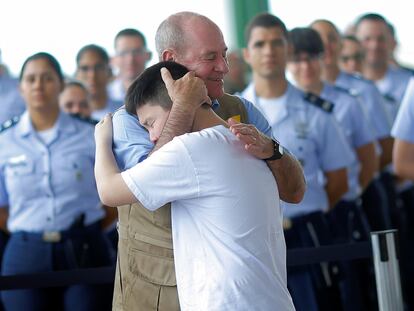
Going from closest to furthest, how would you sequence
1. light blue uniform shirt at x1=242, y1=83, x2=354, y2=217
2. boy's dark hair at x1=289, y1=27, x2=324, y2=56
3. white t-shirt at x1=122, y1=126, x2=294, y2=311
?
1. white t-shirt at x1=122, y1=126, x2=294, y2=311
2. light blue uniform shirt at x1=242, y1=83, x2=354, y2=217
3. boy's dark hair at x1=289, y1=27, x2=324, y2=56

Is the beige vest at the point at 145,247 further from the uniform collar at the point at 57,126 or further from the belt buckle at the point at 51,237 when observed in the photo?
the uniform collar at the point at 57,126

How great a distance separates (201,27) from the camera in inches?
129

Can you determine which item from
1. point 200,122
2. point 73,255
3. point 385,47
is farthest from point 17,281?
point 385,47

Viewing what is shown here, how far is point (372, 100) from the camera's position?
7.59 metres

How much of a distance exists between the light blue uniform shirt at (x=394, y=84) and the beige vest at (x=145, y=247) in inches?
207

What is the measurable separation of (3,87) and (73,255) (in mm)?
2082

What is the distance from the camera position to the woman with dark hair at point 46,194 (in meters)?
5.43

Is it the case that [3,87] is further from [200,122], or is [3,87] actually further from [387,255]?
[200,122]

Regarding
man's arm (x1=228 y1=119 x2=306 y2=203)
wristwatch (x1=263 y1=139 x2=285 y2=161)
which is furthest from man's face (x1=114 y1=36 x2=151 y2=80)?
wristwatch (x1=263 y1=139 x2=285 y2=161)

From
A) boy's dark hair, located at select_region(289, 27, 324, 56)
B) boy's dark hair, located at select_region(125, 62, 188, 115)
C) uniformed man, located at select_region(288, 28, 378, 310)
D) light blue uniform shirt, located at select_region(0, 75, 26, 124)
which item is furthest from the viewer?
light blue uniform shirt, located at select_region(0, 75, 26, 124)

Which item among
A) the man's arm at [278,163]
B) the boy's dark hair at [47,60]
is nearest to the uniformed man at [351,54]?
the boy's dark hair at [47,60]

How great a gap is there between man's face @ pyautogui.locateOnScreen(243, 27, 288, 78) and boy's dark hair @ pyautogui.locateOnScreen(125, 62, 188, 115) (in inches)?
110

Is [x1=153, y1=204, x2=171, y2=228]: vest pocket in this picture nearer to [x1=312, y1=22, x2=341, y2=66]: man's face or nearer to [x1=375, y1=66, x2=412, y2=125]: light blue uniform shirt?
[x1=312, y1=22, x2=341, y2=66]: man's face

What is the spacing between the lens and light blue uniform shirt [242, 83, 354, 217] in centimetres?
571
